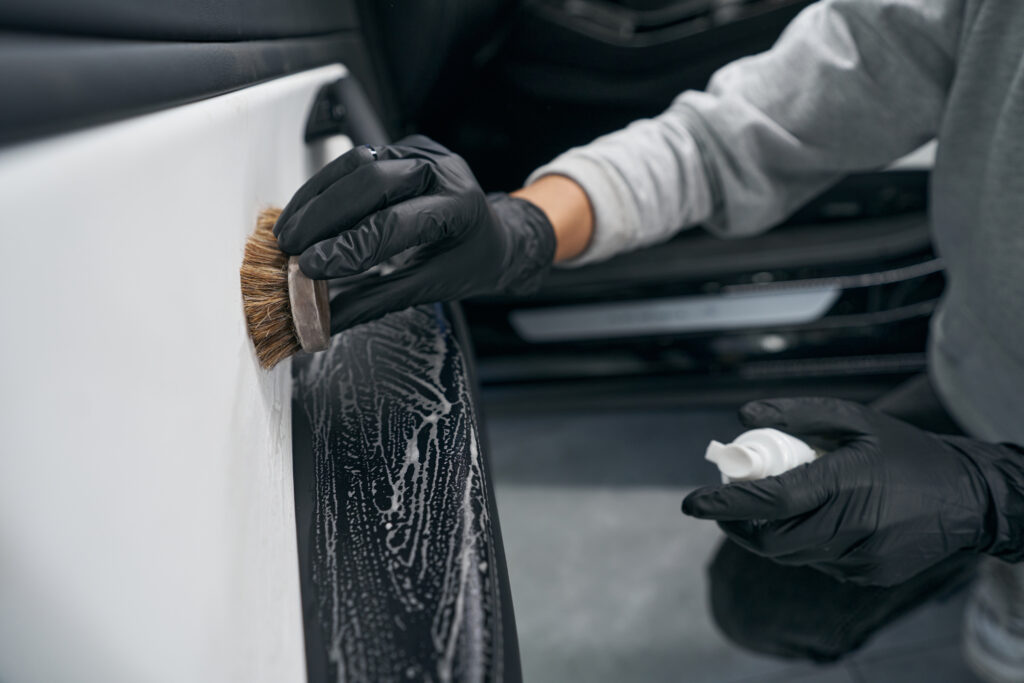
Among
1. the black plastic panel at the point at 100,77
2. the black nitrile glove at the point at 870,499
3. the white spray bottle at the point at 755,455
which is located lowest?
the black nitrile glove at the point at 870,499

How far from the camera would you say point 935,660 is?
965 mm

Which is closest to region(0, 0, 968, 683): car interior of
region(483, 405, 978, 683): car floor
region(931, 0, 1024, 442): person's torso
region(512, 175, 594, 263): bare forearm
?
region(483, 405, 978, 683): car floor

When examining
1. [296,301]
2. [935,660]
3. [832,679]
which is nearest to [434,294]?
[296,301]

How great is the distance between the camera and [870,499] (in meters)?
0.52

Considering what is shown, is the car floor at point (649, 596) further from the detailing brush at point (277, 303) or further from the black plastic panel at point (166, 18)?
the black plastic panel at point (166, 18)

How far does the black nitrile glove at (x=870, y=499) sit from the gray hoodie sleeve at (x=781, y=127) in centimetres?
29

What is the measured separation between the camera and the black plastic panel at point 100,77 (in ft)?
0.74

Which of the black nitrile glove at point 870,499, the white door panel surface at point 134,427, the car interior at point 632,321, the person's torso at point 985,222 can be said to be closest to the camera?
the white door panel surface at point 134,427

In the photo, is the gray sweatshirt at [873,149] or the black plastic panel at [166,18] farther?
the gray sweatshirt at [873,149]

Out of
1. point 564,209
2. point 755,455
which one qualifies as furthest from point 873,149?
point 755,455

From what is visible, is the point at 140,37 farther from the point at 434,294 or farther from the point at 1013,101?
the point at 1013,101

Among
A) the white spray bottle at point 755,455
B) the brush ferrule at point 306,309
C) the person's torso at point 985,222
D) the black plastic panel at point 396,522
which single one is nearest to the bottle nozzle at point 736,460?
the white spray bottle at point 755,455

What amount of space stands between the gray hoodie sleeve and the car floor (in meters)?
0.33

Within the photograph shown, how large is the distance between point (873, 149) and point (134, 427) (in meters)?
0.80
